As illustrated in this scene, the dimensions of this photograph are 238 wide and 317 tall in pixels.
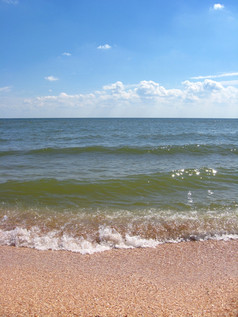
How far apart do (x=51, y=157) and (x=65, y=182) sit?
6.21m

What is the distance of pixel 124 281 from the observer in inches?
150

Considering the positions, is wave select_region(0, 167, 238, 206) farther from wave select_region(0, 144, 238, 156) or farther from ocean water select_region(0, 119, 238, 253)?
wave select_region(0, 144, 238, 156)

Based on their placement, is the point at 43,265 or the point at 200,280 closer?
the point at 200,280

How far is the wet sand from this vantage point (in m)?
3.07

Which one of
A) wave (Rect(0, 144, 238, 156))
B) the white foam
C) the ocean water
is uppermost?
wave (Rect(0, 144, 238, 156))

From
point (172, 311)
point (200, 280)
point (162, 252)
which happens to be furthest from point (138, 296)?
point (162, 252)

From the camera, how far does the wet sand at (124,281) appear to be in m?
3.07

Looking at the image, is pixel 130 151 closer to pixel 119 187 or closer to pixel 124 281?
pixel 119 187

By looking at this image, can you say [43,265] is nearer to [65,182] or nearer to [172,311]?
[172,311]

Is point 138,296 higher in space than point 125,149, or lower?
lower

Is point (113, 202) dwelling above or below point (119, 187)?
below

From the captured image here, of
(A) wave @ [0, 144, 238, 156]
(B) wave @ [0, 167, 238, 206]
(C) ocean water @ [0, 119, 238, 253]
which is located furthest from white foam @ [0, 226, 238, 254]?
(A) wave @ [0, 144, 238, 156]

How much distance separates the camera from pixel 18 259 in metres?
4.59

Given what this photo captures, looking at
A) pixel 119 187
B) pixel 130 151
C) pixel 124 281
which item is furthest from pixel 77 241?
pixel 130 151
